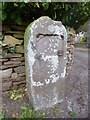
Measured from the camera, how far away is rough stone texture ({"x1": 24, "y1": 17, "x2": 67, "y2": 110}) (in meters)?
3.00

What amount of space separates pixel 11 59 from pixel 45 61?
67cm

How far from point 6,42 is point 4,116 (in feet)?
4.00

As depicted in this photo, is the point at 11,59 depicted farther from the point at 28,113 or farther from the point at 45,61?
the point at 28,113

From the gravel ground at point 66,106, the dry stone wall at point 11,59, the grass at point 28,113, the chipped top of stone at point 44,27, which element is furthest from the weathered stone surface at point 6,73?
the chipped top of stone at point 44,27

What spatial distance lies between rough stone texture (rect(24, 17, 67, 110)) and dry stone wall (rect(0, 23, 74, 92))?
1.62ft

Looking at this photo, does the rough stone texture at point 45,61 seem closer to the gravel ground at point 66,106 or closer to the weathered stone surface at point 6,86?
the gravel ground at point 66,106

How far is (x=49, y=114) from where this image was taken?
3.09 m

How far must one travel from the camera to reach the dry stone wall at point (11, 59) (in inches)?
131

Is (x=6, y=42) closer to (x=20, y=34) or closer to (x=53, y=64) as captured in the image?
(x=20, y=34)

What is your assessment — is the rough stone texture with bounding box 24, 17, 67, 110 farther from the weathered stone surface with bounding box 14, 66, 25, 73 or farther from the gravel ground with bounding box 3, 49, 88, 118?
the weathered stone surface with bounding box 14, 66, 25, 73

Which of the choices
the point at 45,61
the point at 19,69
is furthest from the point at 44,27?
the point at 19,69

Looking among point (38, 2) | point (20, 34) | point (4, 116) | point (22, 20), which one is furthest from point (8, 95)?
point (38, 2)

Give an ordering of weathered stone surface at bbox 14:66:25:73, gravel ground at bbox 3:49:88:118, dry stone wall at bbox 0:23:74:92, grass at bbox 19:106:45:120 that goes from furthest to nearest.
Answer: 1. weathered stone surface at bbox 14:66:25:73
2. dry stone wall at bbox 0:23:74:92
3. gravel ground at bbox 3:49:88:118
4. grass at bbox 19:106:45:120

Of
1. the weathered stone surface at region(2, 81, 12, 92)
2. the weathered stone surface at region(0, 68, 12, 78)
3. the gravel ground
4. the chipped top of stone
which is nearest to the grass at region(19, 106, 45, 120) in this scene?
the gravel ground
